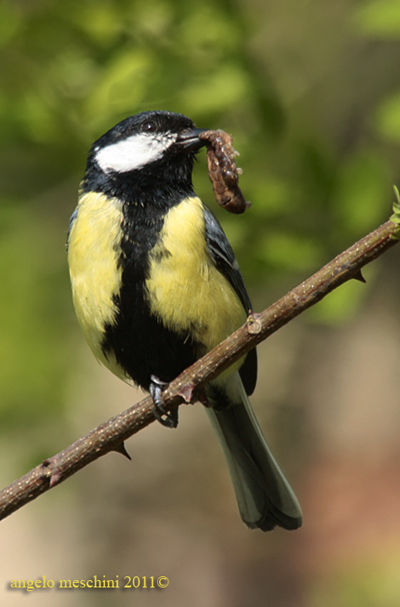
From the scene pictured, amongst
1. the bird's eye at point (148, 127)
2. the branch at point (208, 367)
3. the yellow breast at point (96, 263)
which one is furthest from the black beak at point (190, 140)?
the branch at point (208, 367)

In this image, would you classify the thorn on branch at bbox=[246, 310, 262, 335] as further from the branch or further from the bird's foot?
the bird's foot

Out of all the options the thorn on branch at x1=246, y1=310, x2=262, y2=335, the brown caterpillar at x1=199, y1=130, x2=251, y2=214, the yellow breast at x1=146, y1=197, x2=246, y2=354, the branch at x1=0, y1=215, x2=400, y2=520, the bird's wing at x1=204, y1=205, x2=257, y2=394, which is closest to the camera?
the branch at x1=0, y1=215, x2=400, y2=520

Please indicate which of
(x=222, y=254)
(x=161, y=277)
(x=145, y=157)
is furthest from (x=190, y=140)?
(x=161, y=277)

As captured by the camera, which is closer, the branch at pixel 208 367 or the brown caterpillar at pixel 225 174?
the branch at pixel 208 367

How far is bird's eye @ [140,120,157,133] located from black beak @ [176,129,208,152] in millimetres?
124

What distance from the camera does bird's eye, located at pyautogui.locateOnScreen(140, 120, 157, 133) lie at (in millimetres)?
2814

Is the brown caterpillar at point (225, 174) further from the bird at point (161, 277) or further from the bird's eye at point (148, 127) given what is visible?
the bird's eye at point (148, 127)

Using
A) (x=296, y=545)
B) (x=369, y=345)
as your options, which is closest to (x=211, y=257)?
(x=296, y=545)

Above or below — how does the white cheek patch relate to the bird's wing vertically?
above

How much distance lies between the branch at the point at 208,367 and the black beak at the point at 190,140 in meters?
1.05

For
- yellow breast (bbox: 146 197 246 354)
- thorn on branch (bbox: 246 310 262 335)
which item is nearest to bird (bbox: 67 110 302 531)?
yellow breast (bbox: 146 197 246 354)

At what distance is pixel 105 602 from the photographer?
4559 mm

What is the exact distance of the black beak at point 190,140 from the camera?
2704 millimetres

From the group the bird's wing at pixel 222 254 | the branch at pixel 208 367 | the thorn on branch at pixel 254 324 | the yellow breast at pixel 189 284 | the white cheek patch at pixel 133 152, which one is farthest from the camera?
the white cheek patch at pixel 133 152
